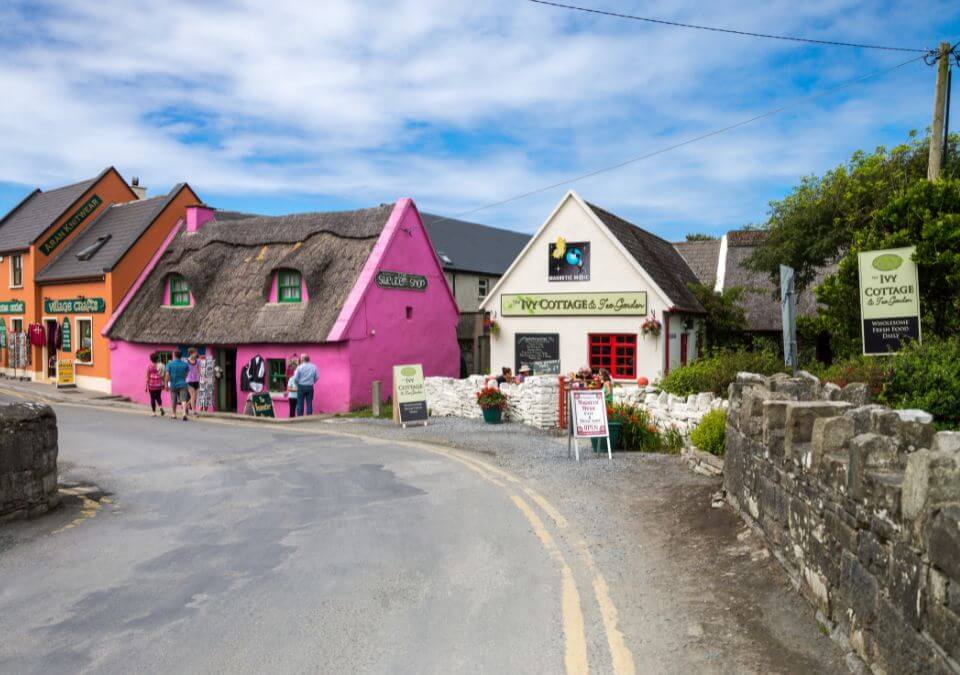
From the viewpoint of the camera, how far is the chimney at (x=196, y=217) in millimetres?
31364

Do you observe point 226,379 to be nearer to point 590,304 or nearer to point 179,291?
point 179,291

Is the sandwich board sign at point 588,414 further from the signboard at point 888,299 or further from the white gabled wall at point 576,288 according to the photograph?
the white gabled wall at point 576,288

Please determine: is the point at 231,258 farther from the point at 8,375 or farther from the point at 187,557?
the point at 187,557

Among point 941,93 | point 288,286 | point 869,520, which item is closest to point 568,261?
point 288,286

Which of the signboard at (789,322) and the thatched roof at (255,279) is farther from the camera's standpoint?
the thatched roof at (255,279)

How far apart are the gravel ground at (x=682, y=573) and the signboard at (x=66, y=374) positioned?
1066 inches

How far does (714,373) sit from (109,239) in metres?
28.0

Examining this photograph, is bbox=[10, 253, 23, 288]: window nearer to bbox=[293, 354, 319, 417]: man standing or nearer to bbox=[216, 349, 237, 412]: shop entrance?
bbox=[216, 349, 237, 412]: shop entrance

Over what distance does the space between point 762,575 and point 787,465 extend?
3.25ft

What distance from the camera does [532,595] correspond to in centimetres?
628

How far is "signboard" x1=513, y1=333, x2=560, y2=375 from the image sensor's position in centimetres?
2662

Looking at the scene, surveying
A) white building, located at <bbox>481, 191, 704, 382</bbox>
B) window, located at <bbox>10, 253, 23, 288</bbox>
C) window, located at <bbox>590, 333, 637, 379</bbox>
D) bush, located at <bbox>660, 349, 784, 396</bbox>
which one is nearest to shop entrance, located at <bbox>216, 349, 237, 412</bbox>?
white building, located at <bbox>481, 191, 704, 382</bbox>

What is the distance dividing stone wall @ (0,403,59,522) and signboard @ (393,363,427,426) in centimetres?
1013

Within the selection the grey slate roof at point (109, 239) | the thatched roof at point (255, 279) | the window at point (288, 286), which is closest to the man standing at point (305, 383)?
the thatched roof at point (255, 279)
